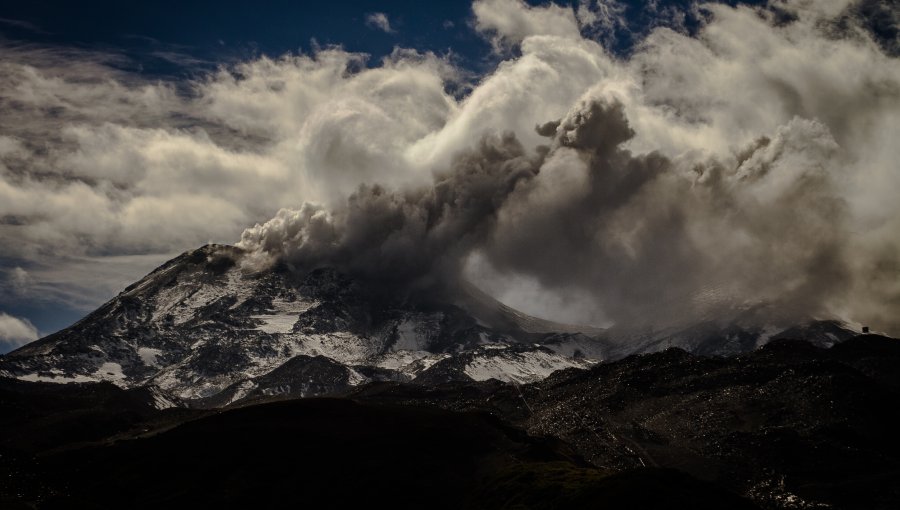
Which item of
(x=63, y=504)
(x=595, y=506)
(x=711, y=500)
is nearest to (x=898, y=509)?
(x=711, y=500)

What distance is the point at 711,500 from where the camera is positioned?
172m

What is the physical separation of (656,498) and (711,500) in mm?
10903

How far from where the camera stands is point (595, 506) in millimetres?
178750

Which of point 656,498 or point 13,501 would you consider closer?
point 656,498

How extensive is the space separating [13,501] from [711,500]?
151052 mm

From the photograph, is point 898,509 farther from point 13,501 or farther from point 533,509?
point 13,501

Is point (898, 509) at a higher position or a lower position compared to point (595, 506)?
higher

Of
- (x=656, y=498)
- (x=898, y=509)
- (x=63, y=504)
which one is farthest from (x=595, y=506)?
(x=63, y=504)

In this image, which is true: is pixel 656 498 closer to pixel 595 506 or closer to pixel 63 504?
pixel 595 506

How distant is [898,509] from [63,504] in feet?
636

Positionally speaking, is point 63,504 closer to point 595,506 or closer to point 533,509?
point 533,509

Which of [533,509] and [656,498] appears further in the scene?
[533,509]

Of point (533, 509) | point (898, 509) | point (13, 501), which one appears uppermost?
point (898, 509)

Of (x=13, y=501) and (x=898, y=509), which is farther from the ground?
(x=898, y=509)
